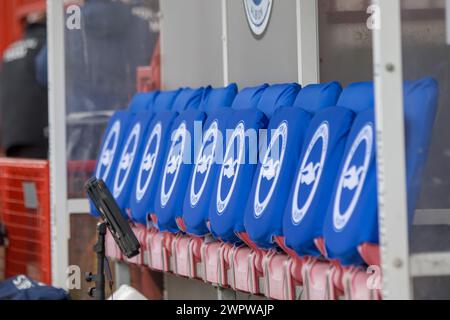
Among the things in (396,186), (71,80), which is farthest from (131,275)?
(396,186)

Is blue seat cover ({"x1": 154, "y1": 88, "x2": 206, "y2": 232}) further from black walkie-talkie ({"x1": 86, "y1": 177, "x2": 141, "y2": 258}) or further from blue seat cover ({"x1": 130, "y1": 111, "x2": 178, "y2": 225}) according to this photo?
black walkie-talkie ({"x1": 86, "y1": 177, "x2": 141, "y2": 258})

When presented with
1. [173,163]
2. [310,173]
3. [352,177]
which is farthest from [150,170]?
[352,177]

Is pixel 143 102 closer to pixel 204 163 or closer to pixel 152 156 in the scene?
pixel 152 156

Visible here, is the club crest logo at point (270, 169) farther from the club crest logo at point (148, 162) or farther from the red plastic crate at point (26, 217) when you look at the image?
the red plastic crate at point (26, 217)

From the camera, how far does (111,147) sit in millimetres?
7008

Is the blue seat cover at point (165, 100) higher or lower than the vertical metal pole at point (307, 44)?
lower

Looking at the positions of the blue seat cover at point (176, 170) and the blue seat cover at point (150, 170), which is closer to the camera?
the blue seat cover at point (176, 170)

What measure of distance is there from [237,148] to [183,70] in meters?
1.95

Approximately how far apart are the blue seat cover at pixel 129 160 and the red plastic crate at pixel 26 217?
91 centimetres

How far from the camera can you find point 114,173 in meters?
6.83

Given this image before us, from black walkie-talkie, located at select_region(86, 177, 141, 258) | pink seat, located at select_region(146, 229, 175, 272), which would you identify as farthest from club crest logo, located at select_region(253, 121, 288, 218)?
pink seat, located at select_region(146, 229, 175, 272)

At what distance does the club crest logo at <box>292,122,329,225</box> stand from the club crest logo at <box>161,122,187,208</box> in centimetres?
124

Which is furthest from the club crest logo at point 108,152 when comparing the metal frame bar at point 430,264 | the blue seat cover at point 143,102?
the metal frame bar at point 430,264

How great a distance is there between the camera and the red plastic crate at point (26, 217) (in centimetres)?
764
